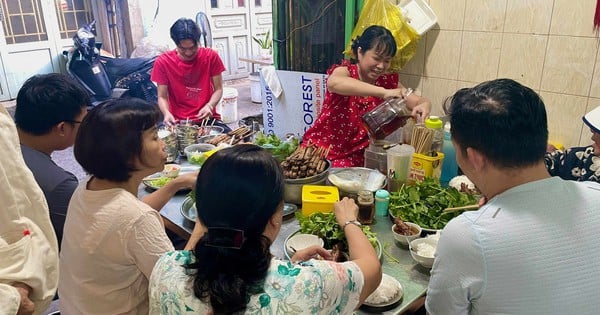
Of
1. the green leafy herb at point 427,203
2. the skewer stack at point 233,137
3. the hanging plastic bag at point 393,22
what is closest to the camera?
the green leafy herb at point 427,203

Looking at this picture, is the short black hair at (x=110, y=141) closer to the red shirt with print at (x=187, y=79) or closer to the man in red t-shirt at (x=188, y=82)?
the man in red t-shirt at (x=188, y=82)

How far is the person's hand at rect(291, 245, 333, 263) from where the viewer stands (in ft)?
4.46

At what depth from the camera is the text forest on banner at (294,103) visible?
3.30 meters

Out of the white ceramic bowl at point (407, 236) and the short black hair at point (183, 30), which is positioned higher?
the short black hair at point (183, 30)

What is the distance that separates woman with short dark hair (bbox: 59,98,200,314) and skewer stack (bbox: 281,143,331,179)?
65cm

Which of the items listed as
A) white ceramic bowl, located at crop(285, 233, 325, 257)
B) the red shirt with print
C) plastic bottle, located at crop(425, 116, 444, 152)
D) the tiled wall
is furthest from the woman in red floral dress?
the red shirt with print

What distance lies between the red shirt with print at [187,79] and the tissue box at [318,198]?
194cm

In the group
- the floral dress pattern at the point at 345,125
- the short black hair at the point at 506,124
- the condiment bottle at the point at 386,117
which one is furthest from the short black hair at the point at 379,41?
the short black hair at the point at 506,124

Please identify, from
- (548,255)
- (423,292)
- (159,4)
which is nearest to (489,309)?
(548,255)

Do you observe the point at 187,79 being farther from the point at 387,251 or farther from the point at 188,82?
the point at 387,251

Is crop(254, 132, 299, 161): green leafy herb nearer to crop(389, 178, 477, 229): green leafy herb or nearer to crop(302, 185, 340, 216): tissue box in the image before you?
crop(302, 185, 340, 216): tissue box

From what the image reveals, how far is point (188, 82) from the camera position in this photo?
138 inches

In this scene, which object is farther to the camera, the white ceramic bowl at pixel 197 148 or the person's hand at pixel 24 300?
the white ceramic bowl at pixel 197 148

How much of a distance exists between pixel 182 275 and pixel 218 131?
1971 millimetres
